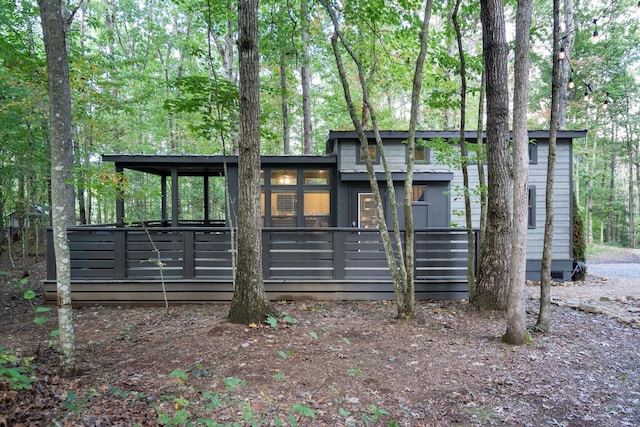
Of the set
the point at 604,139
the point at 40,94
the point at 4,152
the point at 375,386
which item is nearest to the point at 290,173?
the point at 40,94

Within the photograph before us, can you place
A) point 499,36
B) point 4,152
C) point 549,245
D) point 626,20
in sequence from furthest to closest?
point 626,20, point 4,152, point 499,36, point 549,245

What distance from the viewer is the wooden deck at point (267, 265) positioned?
20.1ft

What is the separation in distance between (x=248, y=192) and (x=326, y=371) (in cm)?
238

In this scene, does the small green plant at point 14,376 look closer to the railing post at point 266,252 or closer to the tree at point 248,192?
the tree at point 248,192

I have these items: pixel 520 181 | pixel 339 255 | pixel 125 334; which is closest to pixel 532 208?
pixel 339 255

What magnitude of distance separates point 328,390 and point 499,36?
5.47 metres

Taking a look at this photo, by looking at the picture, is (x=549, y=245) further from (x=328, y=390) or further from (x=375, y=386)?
(x=328, y=390)

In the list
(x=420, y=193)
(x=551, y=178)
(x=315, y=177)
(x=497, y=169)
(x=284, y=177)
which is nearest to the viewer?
(x=551, y=178)

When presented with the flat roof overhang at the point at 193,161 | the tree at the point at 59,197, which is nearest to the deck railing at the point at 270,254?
the flat roof overhang at the point at 193,161

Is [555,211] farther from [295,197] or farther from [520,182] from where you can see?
[295,197]

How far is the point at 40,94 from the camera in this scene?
8219mm

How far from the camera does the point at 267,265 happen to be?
632 centimetres

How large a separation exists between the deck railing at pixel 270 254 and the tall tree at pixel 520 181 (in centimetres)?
215

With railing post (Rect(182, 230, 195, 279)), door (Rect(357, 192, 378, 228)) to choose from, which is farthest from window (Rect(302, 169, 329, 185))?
railing post (Rect(182, 230, 195, 279))
